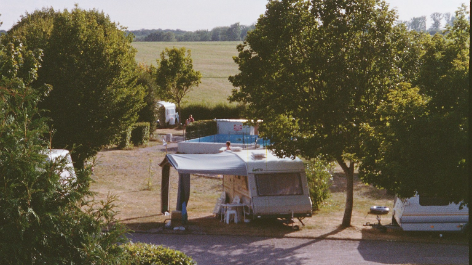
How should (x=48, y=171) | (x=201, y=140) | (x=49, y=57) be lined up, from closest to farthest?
(x=48, y=171)
(x=49, y=57)
(x=201, y=140)

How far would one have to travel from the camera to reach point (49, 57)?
18938 mm

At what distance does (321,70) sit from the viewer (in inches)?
610

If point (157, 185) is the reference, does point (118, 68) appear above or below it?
above

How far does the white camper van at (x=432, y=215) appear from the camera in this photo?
15391mm

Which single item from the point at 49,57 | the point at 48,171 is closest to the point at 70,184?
the point at 48,171

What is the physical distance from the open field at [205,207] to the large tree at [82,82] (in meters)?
1.68

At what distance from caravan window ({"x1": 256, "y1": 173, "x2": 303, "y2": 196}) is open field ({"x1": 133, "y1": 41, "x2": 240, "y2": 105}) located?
38.4 m

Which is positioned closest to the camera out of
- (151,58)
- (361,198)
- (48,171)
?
(48,171)

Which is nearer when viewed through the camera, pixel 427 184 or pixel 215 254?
pixel 427 184

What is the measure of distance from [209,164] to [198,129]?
70.1 ft

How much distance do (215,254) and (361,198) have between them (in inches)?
420

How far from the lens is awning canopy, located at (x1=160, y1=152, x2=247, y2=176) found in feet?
54.2

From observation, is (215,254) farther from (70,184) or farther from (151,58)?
(151,58)

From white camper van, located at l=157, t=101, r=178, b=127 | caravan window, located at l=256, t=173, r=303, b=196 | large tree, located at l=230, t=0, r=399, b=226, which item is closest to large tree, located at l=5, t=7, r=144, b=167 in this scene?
large tree, located at l=230, t=0, r=399, b=226
